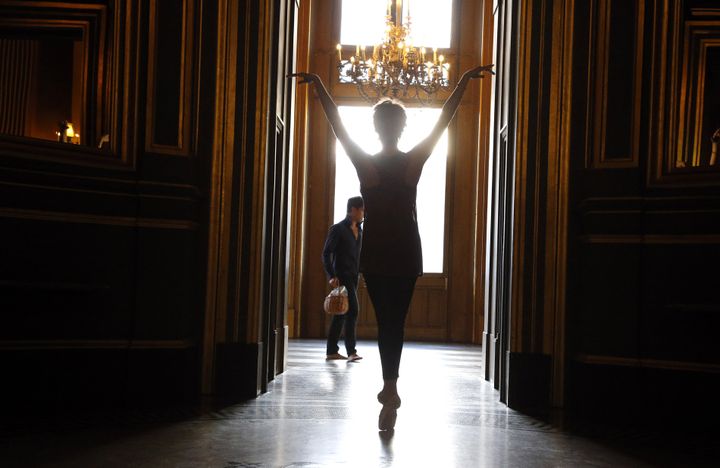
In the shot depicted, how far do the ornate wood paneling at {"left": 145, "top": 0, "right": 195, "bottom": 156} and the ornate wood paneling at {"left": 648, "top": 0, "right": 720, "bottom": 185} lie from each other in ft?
8.88

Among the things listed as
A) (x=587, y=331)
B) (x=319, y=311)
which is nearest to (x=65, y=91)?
(x=587, y=331)

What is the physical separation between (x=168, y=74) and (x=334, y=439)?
2427 mm

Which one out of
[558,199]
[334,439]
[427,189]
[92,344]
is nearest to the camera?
[334,439]

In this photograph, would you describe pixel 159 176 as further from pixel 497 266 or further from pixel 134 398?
pixel 497 266

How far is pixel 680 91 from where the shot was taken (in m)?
Answer: 4.84

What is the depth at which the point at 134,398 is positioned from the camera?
15.8 feet

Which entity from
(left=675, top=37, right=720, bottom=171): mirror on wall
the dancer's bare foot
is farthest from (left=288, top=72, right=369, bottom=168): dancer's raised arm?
(left=675, top=37, right=720, bottom=171): mirror on wall

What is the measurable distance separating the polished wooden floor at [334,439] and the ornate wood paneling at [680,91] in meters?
1.52

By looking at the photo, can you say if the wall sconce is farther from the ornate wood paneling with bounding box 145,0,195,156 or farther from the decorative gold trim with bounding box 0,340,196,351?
the decorative gold trim with bounding box 0,340,196,351

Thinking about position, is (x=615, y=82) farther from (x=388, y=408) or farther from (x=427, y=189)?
(x=427, y=189)

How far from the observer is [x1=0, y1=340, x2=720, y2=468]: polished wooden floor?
340cm

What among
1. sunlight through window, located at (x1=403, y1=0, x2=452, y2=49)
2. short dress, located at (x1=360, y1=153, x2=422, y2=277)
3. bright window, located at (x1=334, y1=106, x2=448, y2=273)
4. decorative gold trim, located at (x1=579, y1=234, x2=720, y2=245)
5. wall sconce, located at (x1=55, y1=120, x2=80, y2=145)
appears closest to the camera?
short dress, located at (x1=360, y1=153, x2=422, y2=277)

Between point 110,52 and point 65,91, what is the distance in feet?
1.18

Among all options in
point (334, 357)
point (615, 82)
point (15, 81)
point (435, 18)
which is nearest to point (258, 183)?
point (15, 81)
